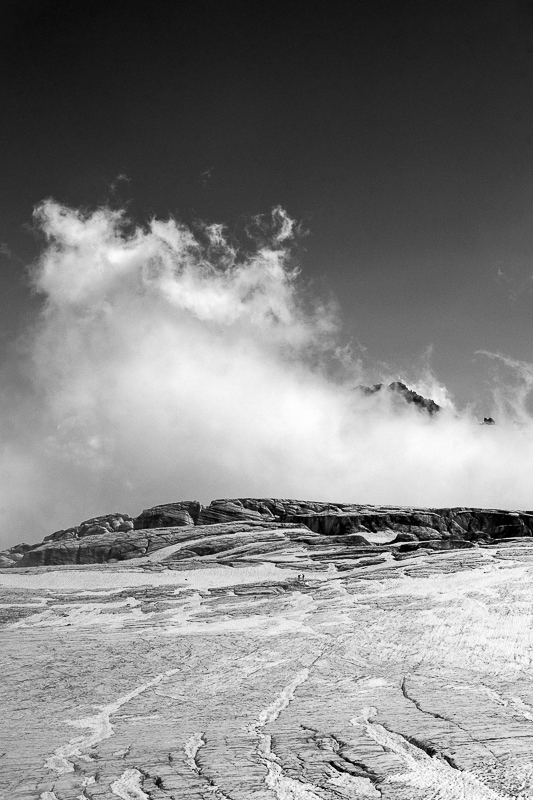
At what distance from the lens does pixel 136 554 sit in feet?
286

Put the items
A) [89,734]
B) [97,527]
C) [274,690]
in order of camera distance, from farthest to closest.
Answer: [97,527] < [274,690] < [89,734]

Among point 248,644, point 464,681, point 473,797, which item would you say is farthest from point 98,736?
point 248,644

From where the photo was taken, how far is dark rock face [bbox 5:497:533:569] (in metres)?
83.7

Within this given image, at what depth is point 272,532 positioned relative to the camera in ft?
306

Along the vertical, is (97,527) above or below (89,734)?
above

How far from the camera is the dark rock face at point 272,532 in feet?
275

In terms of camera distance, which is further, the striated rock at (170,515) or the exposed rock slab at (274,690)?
the striated rock at (170,515)

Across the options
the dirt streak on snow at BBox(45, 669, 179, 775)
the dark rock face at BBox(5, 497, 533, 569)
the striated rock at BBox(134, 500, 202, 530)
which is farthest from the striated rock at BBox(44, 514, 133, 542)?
the dirt streak on snow at BBox(45, 669, 179, 775)

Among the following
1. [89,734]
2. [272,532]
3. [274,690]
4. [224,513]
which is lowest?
[274,690]

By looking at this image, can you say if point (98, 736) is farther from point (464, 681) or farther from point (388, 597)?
point (388, 597)

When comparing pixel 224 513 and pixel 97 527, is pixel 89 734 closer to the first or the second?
pixel 224 513

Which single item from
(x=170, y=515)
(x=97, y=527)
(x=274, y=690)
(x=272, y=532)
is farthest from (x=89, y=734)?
(x=97, y=527)

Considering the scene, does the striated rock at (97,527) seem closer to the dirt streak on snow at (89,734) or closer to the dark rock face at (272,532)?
the dark rock face at (272,532)

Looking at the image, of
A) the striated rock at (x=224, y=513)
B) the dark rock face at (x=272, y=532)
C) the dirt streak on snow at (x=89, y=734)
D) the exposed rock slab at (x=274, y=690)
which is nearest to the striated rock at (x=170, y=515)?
the dark rock face at (x=272, y=532)
